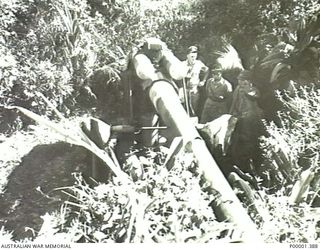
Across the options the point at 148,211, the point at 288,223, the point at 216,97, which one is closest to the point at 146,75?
the point at 216,97

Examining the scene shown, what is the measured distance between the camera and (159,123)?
1288 mm

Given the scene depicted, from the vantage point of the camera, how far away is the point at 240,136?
4.20 feet

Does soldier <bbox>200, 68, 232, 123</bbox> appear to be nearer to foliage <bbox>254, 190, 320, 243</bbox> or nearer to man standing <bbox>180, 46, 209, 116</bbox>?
man standing <bbox>180, 46, 209, 116</bbox>

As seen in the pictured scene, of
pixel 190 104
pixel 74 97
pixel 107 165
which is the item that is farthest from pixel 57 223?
pixel 190 104

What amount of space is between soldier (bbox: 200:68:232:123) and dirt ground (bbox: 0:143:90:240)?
12.6 inches

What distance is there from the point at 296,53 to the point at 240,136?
0.26 meters

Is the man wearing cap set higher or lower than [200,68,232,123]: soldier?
higher

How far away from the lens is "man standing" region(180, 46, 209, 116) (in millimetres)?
1310

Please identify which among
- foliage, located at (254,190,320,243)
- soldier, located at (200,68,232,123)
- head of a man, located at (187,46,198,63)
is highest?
head of a man, located at (187,46,198,63)

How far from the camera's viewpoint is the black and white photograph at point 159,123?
119 cm

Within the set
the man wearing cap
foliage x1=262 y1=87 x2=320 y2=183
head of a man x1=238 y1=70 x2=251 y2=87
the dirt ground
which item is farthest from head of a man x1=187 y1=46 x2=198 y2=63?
the dirt ground

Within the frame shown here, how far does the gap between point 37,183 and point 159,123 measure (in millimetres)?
332

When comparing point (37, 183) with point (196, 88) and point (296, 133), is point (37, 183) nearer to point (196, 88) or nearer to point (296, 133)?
point (196, 88)

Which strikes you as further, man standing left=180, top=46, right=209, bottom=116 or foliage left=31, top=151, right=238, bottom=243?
man standing left=180, top=46, right=209, bottom=116
